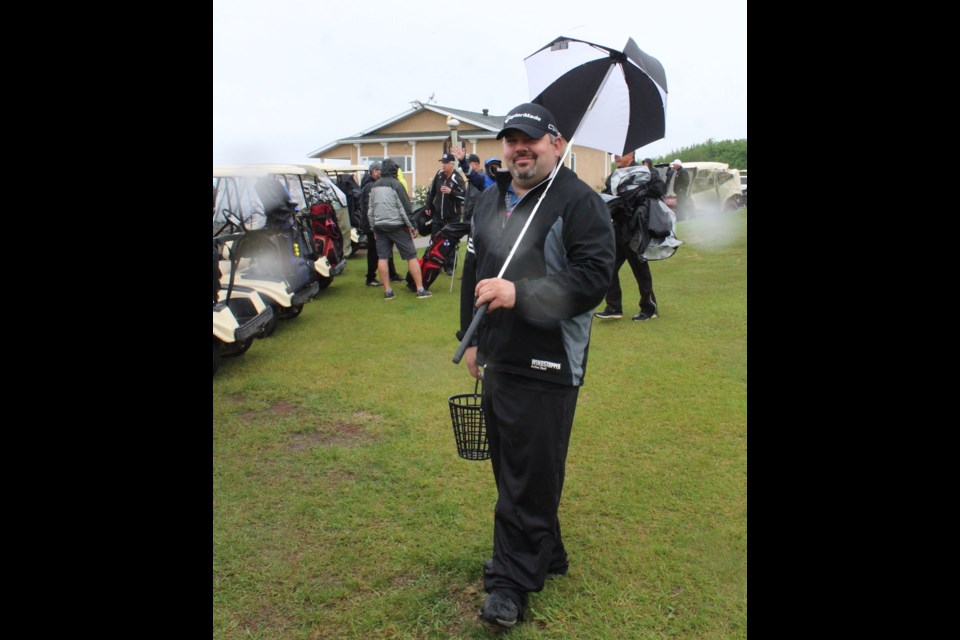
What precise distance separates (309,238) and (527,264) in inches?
283

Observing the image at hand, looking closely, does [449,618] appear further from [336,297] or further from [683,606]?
[336,297]

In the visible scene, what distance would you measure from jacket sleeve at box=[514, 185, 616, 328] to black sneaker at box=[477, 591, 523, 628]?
1097 millimetres

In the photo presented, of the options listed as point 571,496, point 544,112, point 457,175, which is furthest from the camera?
point 457,175

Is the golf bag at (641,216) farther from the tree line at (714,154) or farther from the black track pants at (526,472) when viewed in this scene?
the tree line at (714,154)

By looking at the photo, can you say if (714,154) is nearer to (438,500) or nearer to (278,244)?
(278,244)

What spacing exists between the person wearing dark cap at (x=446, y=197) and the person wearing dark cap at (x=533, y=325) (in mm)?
7608

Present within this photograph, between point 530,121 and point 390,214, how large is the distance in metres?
7.21

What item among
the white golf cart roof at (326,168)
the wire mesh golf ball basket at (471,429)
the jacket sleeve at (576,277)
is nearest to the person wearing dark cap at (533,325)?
the jacket sleeve at (576,277)

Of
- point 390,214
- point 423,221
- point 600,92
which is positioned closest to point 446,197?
point 423,221

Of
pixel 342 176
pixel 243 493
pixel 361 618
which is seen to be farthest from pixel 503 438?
pixel 342 176

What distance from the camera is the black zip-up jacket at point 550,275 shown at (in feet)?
8.63

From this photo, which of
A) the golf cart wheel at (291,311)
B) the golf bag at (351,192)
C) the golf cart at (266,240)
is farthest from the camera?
the golf bag at (351,192)

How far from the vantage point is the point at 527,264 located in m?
2.79

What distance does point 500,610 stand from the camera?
110 inches
